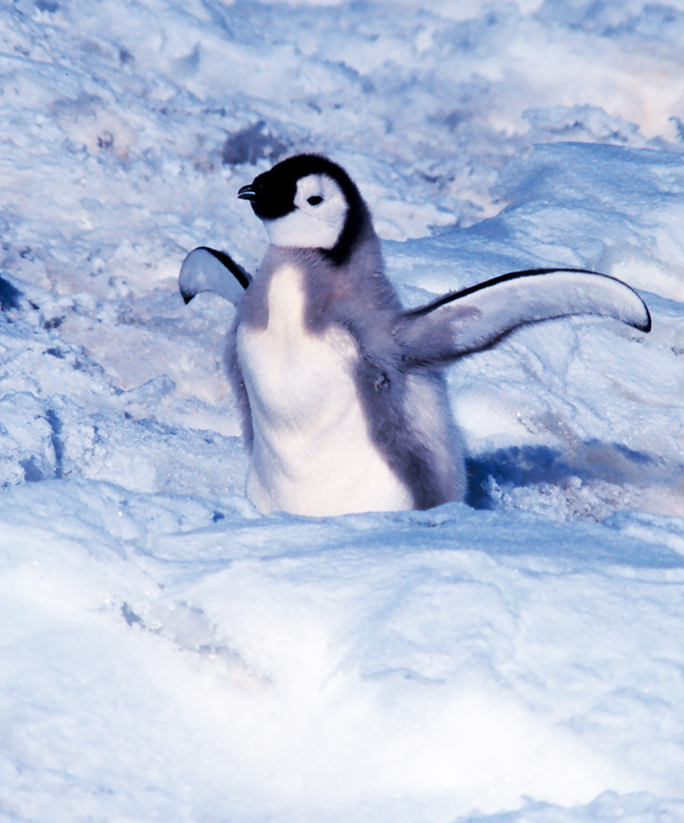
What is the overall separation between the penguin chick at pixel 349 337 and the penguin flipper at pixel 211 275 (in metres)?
0.30

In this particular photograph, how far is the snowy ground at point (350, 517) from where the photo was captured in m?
0.71

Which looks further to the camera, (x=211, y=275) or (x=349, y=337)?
(x=211, y=275)

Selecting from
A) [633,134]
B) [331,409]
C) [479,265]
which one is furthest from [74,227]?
[633,134]

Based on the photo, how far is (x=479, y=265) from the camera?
2621 millimetres

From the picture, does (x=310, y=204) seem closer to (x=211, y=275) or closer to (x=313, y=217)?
(x=313, y=217)

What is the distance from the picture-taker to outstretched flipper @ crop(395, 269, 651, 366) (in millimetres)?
1434

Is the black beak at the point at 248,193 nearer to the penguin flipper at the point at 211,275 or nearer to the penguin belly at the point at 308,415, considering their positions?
the penguin belly at the point at 308,415

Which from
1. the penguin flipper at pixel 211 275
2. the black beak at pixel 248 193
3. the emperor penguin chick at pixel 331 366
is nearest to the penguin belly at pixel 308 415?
the emperor penguin chick at pixel 331 366

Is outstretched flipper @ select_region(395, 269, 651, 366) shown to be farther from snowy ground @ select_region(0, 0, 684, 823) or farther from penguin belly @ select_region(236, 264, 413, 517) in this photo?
snowy ground @ select_region(0, 0, 684, 823)

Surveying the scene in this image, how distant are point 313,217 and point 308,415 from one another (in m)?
0.35

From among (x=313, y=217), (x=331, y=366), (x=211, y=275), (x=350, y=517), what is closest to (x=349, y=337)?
(x=331, y=366)

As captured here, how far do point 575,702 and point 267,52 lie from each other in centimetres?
398

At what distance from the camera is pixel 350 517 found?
45.3 inches

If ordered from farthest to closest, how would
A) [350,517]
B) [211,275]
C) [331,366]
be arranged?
[211,275] → [331,366] → [350,517]
